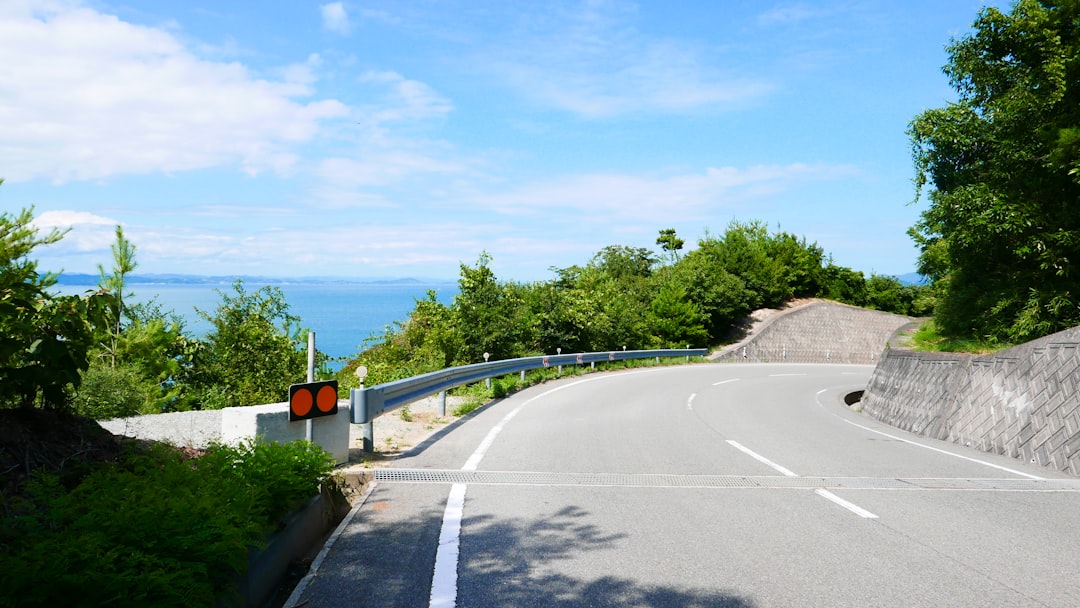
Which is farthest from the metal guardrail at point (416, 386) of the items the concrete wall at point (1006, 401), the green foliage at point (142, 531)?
the concrete wall at point (1006, 401)

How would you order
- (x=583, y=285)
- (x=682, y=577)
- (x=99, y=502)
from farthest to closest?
(x=583, y=285), (x=682, y=577), (x=99, y=502)

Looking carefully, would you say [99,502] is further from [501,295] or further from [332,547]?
[501,295]

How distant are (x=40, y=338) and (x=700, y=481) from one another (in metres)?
6.21

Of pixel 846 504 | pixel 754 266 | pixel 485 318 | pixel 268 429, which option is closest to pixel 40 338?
pixel 268 429

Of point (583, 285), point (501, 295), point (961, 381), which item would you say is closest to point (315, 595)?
point (961, 381)

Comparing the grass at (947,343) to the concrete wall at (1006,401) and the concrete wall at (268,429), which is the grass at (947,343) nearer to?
the concrete wall at (1006,401)

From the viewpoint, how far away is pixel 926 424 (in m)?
13.4

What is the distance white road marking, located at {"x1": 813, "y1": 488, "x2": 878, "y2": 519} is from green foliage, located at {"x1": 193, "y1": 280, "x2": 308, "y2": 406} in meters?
13.7

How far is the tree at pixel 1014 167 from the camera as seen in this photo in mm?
14195

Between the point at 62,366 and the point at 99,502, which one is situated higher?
the point at 62,366

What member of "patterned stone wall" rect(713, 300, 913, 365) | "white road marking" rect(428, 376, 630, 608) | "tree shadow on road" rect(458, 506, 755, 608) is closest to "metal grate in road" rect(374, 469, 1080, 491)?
"white road marking" rect(428, 376, 630, 608)

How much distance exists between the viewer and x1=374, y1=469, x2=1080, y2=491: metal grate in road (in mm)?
7496

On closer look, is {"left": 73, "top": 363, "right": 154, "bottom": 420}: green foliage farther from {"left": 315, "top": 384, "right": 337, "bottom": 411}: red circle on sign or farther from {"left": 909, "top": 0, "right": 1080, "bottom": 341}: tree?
{"left": 909, "top": 0, "right": 1080, "bottom": 341}: tree

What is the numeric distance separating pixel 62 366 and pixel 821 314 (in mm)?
53923
